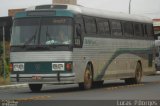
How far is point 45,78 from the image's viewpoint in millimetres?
25594

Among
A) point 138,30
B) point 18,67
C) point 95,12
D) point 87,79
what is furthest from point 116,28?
point 18,67

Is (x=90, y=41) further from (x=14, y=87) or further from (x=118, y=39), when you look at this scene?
(x=14, y=87)

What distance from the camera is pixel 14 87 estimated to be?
33.9m

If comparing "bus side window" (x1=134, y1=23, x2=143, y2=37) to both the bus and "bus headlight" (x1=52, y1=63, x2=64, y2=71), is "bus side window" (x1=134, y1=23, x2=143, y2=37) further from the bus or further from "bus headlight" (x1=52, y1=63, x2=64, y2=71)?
"bus headlight" (x1=52, y1=63, x2=64, y2=71)

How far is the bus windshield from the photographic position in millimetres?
25516

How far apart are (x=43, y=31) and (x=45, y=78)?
175 cm

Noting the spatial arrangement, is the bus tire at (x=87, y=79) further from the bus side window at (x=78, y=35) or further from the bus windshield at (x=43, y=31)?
the bus windshield at (x=43, y=31)

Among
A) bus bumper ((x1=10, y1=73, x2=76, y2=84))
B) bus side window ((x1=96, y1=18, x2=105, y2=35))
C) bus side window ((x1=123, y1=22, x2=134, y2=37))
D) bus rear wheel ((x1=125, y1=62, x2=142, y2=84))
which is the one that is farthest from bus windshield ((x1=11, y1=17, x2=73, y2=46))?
bus rear wheel ((x1=125, y1=62, x2=142, y2=84))

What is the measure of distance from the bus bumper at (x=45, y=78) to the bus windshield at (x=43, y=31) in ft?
3.87

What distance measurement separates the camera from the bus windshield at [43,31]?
25516 mm

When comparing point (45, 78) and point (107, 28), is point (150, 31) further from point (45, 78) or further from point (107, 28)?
point (45, 78)

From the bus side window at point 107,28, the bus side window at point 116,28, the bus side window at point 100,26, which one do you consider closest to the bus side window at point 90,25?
the bus side window at point 100,26

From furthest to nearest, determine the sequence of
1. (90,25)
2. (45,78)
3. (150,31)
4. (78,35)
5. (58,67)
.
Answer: (150,31) < (90,25) < (78,35) < (45,78) < (58,67)

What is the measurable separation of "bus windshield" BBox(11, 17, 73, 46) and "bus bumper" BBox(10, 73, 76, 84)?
1.18 meters
